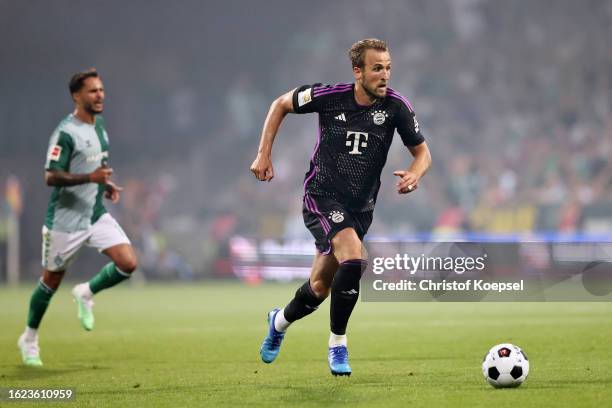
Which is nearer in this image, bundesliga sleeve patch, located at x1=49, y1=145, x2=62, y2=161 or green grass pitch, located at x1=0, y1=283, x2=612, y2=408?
green grass pitch, located at x1=0, y1=283, x2=612, y2=408

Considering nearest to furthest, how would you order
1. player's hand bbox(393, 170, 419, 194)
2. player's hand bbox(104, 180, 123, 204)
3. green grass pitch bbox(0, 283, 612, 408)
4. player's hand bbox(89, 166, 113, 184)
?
green grass pitch bbox(0, 283, 612, 408) → player's hand bbox(393, 170, 419, 194) → player's hand bbox(89, 166, 113, 184) → player's hand bbox(104, 180, 123, 204)

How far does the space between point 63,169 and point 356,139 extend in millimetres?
3064

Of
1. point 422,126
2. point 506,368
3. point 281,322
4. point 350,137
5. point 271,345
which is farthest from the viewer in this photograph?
point 422,126

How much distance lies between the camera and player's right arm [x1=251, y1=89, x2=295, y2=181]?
7.30 metres

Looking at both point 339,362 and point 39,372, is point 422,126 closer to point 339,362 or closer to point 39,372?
point 39,372

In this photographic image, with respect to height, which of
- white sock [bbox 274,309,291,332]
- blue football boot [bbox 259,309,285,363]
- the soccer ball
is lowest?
the soccer ball

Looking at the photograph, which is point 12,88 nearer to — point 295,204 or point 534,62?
point 295,204

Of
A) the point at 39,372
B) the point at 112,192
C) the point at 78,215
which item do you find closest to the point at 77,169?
the point at 78,215

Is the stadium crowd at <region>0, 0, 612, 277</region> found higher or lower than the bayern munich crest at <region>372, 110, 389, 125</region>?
higher

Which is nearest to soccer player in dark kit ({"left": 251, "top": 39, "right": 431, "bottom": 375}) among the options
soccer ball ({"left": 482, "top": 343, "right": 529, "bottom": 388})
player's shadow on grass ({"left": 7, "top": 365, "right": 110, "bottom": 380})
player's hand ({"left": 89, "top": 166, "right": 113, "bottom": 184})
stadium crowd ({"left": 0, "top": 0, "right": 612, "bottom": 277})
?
soccer ball ({"left": 482, "top": 343, "right": 529, "bottom": 388})

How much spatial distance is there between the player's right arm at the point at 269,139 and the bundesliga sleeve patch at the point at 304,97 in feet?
0.27

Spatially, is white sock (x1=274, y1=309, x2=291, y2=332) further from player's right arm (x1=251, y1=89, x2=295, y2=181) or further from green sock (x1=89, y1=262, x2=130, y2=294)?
green sock (x1=89, y1=262, x2=130, y2=294)

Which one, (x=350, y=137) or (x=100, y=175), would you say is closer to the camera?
(x=350, y=137)

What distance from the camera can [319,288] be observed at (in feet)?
24.7
